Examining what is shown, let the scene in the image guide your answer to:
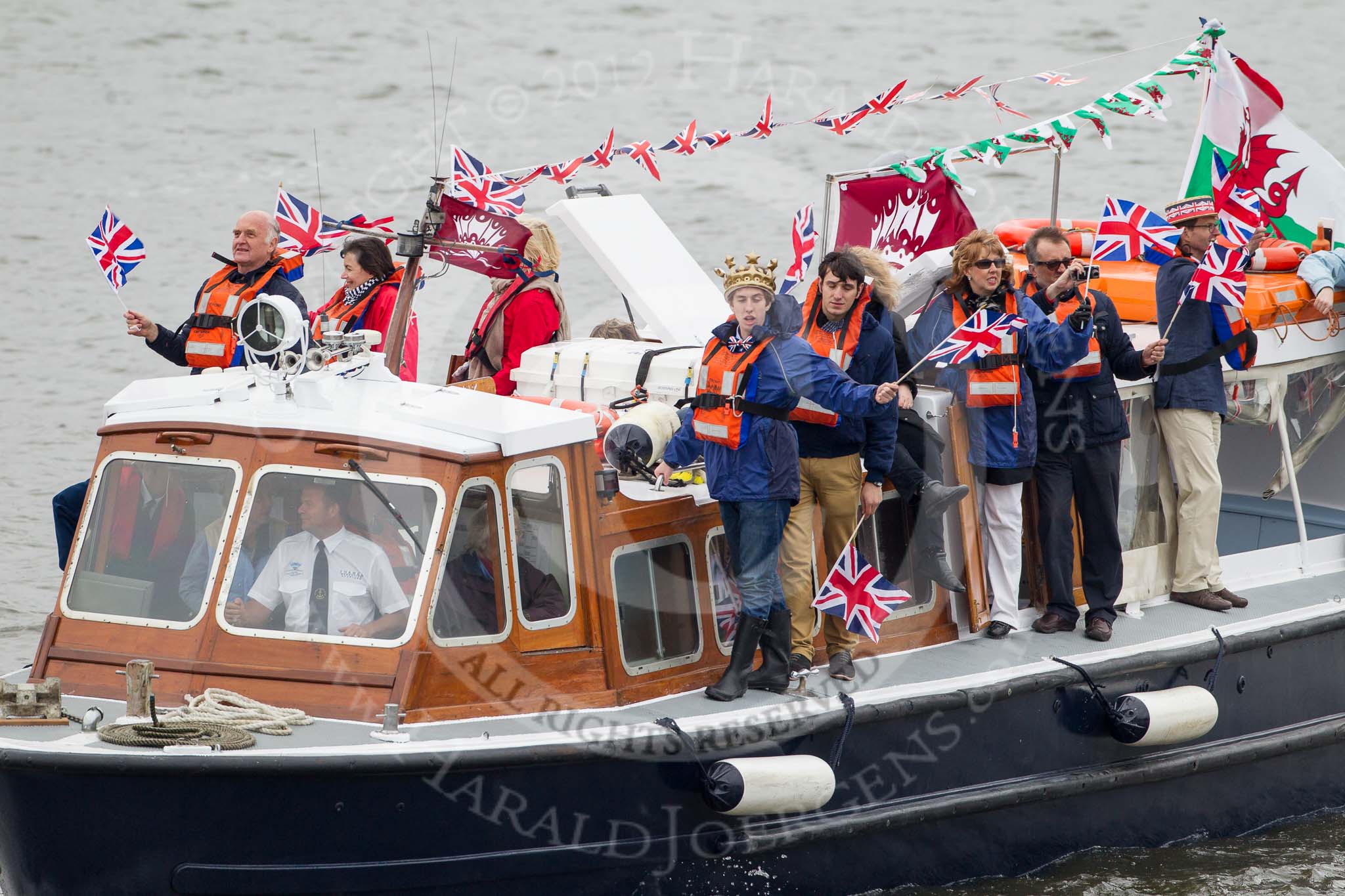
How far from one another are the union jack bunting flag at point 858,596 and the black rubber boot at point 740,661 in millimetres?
300

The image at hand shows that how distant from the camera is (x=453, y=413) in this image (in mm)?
6691

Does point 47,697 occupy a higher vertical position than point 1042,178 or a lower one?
lower

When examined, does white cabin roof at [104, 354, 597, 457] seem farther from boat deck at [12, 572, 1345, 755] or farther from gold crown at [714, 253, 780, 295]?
boat deck at [12, 572, 1345, 755]

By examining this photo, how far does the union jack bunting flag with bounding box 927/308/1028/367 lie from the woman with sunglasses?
24cm

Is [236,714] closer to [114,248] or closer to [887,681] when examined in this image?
[887,681]

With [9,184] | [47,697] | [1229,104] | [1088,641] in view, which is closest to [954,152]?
[1229,104]

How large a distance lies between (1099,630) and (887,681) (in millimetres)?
1277

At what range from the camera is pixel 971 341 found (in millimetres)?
7207

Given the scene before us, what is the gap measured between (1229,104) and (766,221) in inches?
391

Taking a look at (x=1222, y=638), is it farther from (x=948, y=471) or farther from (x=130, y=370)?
(x=130, y=370)

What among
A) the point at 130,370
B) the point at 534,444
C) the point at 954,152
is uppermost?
the point at 954,152

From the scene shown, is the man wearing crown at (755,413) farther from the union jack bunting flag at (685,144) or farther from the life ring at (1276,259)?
the life ring at (1276,259)

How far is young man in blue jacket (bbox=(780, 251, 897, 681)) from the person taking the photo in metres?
7.18

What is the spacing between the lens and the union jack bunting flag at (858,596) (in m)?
7.13
